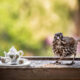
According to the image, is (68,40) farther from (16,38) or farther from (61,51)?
(16,38)

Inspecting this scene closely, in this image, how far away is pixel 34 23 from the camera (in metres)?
3.49

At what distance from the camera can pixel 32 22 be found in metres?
3.52

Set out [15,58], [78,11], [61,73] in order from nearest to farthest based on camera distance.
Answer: [61,73] < [15,58] < [78,11]

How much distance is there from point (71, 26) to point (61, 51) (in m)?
1.86

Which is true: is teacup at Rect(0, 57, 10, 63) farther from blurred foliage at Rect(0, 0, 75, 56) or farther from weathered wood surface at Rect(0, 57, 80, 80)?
blurred foliage at Rect(0, 0, 75, 56)

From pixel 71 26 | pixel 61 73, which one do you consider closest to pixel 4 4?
pixel 71 26

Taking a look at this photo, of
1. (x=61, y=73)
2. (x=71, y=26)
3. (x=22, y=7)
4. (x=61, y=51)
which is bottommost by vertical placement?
(x=61, y=73)

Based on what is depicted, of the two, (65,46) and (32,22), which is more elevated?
(32,22)

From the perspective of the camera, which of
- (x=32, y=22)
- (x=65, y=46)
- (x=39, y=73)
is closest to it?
(x=39, y=73)

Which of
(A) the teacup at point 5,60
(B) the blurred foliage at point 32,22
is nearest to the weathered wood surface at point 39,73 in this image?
(A) the teacup at point 5,60

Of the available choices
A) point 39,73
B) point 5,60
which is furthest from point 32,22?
point 39,73

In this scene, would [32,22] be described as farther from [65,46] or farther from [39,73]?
[39,73]

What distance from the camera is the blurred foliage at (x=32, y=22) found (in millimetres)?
3455

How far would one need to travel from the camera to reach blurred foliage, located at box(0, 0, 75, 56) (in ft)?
11.3
